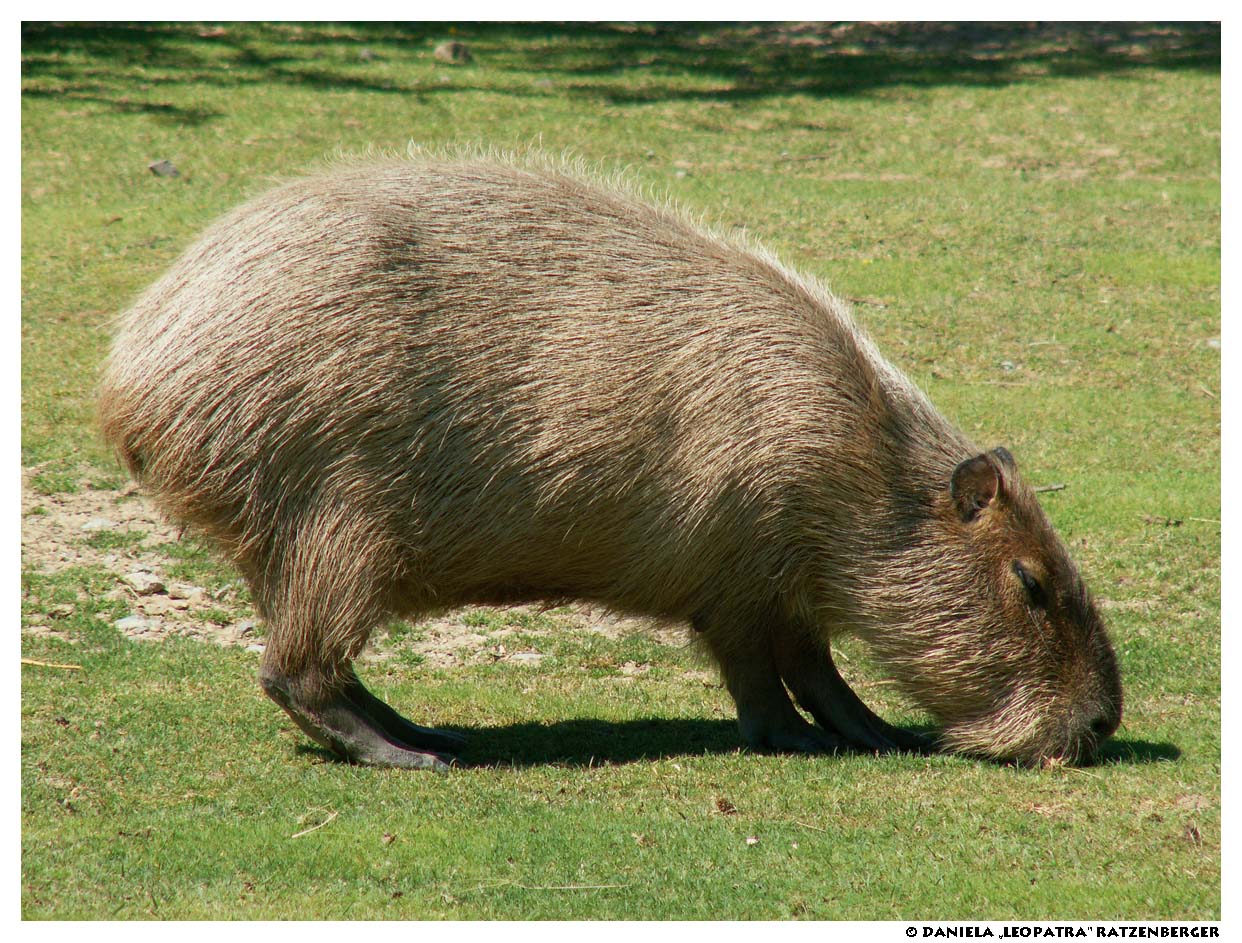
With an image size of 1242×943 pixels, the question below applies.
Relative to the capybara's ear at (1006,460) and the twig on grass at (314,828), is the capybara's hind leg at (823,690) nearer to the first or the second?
the capybara's ear at (1006,460)

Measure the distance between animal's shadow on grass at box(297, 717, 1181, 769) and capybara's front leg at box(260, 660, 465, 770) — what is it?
151mm

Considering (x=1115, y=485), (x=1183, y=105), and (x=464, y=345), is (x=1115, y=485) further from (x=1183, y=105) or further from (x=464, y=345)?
(x=1183, y=105)

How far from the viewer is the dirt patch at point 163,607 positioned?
6.12 meters

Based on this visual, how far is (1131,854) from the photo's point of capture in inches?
163

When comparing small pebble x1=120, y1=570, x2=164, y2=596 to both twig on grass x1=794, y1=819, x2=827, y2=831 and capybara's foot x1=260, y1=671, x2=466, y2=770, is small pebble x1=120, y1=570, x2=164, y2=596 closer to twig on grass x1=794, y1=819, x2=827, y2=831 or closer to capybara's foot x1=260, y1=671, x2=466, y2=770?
capybara's foot x1=260, y1=671, x2=466, y2=770

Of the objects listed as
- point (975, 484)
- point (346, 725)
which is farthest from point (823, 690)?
point (346, 725)

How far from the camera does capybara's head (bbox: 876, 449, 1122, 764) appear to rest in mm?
4871

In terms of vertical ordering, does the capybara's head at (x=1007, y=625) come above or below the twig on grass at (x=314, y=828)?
above

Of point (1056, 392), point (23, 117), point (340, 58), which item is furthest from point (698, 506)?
point (340, 58)

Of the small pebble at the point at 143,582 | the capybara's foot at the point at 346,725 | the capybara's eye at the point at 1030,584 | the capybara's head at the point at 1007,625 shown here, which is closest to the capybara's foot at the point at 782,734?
the capybara's head at the point at 1007,625

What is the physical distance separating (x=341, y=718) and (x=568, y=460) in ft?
3.80

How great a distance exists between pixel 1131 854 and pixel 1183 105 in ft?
40.9

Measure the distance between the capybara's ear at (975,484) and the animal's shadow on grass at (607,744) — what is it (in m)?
0.88

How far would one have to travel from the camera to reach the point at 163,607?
6.26 m
